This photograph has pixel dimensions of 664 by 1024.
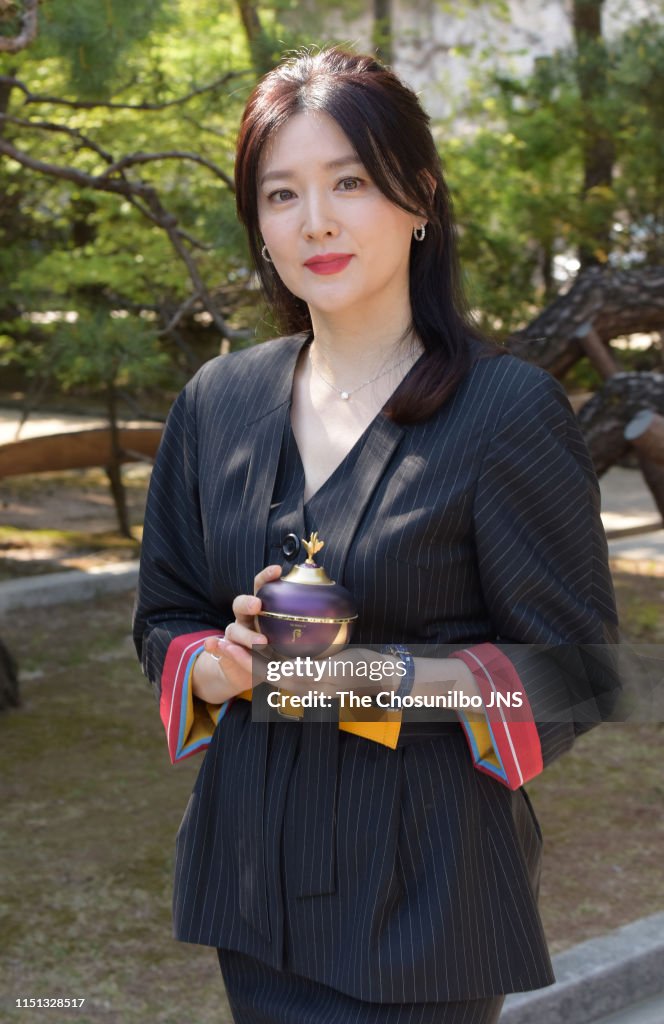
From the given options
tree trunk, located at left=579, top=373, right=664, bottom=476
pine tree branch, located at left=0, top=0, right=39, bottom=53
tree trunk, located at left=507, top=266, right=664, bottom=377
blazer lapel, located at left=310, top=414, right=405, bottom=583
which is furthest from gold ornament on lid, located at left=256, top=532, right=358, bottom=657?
tree trunk, located at left=507, top=266, right=664, bottom=377

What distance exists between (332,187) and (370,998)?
1.09 meters

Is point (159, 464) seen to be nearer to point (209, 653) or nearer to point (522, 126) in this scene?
point (209, 653)

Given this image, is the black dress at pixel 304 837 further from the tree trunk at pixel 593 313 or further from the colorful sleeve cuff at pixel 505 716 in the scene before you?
the tree trunk at pixel 593 313

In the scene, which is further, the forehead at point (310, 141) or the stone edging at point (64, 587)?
the stone edging at point (64, 587)

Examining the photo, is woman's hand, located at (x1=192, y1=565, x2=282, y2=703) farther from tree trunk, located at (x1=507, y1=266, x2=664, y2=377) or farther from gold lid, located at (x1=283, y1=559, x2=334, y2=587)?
tree trunk, located at (x1=507, y1=266, x2=664, y2=377)

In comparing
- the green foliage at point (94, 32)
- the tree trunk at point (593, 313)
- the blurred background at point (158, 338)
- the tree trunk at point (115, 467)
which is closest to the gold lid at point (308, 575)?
the blurred background at point (158, 338)

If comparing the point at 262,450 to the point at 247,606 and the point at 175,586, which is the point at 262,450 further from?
the point at 247,606

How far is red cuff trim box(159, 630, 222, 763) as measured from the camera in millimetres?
1918

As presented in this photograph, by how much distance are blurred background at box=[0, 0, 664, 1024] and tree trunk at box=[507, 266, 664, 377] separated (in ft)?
0.05

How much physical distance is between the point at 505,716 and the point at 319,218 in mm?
727

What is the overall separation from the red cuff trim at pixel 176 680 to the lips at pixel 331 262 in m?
0.56

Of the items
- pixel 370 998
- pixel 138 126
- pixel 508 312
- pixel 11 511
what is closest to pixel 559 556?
pixel 370 998

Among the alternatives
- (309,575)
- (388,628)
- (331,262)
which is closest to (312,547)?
(309,575)

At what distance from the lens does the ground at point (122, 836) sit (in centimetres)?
342
